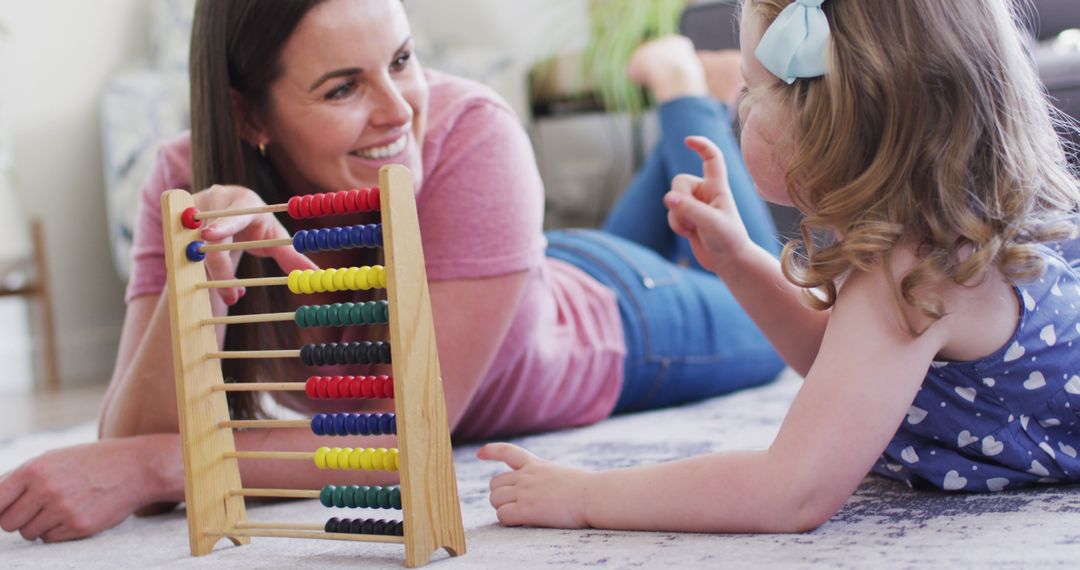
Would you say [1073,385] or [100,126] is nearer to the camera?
[1073,385]

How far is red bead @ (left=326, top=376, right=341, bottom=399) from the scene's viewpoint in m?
0.99

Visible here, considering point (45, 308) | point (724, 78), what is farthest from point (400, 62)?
point (45, 308)

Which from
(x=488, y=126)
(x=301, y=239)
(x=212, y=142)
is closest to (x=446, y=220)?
(x=488, y=126)

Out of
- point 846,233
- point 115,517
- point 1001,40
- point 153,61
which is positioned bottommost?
point 115,517

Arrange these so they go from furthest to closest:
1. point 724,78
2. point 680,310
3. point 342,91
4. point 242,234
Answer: point 724,78
point 680,310
point 342,91
point 242,234

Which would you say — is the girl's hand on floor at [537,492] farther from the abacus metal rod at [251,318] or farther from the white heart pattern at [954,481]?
the white heart pattern at [954,481]

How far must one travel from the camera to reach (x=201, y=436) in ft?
3.46

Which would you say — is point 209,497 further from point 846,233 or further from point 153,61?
point 153,61

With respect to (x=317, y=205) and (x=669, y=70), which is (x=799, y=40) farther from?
(x=669, y=70)

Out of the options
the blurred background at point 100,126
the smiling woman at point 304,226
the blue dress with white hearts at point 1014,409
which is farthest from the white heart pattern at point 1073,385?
the blurred background at point 100,126

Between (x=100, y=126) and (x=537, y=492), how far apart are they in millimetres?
3021

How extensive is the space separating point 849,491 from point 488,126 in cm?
74

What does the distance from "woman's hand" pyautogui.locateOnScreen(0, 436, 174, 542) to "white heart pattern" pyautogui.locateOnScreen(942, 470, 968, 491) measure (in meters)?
0.82

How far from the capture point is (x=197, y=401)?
1055 mm
